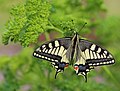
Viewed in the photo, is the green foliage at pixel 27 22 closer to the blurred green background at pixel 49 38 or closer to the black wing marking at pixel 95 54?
the blurred green background at pixel 49 38

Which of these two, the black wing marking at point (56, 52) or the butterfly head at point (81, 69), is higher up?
the black wing marking at point (56, 52)

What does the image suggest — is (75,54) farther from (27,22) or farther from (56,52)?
(27,22)

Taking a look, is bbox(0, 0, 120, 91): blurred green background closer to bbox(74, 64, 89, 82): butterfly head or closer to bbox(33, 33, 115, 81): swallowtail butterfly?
bbox(33, 33, 115, 81): swallowtail butterfly

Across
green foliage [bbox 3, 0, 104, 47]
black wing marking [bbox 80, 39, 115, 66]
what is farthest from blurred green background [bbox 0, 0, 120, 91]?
black wing marking [bbox 80, 39, 115, 66]

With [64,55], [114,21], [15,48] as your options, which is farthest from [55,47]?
→ [15,48]

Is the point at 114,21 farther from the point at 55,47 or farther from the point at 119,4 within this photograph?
the point at 119,4

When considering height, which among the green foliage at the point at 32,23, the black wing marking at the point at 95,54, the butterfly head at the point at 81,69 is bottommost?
the butterfly head at the point at 81,69

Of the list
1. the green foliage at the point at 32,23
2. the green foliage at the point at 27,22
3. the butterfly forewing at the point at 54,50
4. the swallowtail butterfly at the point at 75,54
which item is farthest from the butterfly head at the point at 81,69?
the green foliage at the point at 27,22

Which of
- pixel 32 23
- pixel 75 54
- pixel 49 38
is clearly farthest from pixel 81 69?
pixel 49 38
